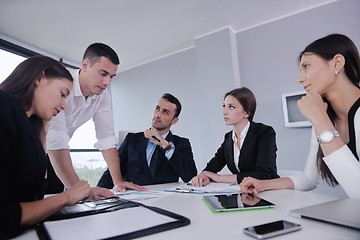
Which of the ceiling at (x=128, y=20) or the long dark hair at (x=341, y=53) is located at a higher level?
the ceiling at (x=128, y=20)

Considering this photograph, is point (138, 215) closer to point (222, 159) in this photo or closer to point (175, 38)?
point (222, 159)

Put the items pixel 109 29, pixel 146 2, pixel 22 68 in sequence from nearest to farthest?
pixel 22 68
pixel 146 2
pixel 109 29

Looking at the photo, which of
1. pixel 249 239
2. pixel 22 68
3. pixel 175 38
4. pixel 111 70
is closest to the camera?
pixel 249 239

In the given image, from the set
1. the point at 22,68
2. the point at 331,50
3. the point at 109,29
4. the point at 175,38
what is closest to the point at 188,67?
the point at 175,38

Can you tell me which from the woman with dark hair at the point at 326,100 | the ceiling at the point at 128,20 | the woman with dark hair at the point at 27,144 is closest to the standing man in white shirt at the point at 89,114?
the woman with dark hair at the point at 27,144

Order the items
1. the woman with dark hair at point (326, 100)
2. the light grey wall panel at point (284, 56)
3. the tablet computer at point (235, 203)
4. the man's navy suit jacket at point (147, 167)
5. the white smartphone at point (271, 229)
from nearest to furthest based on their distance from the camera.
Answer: the white smartphone at point (271, 229)
the tablet computer at point (235, 203)
the woman with dark hair at point (326, 100)
the man's navy suit jacket at point (147, 167)
the light grey wall panel at point (284, 56)

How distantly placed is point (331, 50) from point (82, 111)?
5.38ft

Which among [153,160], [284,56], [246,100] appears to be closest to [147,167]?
[153,160]

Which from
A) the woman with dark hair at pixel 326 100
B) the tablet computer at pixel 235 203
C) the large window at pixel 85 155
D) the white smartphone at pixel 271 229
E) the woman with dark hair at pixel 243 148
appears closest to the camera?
the white smartphone at pixel 271 229

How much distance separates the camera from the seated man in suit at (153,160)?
73.7 inches

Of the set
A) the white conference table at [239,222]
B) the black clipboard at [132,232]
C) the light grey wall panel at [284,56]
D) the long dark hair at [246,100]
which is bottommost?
the white conference table at [239,222]

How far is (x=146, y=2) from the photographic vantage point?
2898 mm

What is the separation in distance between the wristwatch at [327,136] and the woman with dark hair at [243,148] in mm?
564

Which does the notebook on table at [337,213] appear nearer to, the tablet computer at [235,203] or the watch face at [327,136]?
the tablet computer at [235,203]
